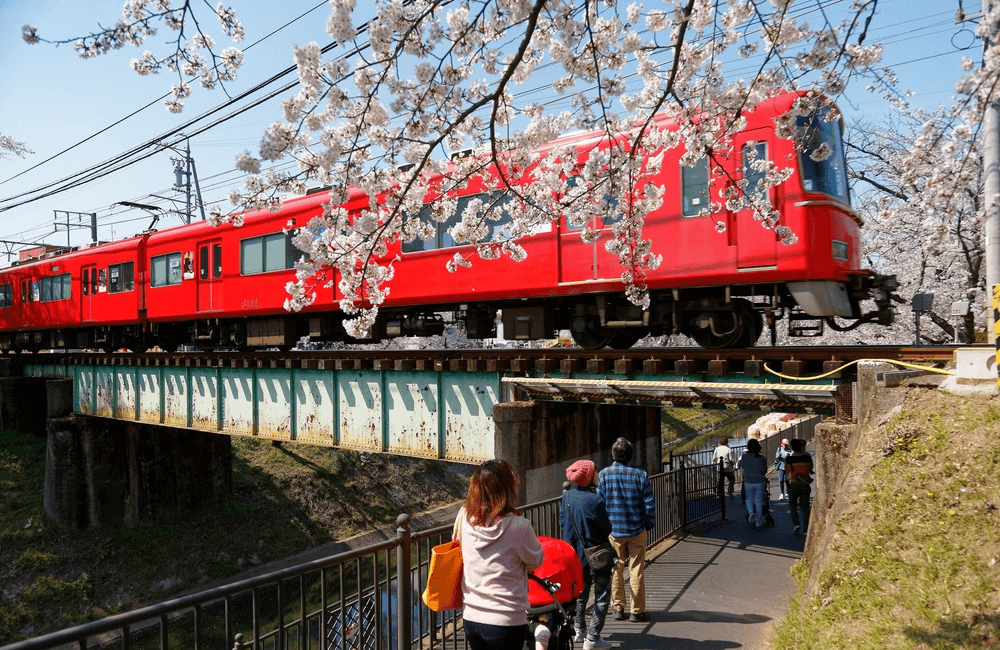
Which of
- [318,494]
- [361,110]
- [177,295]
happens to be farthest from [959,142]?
[318,494]

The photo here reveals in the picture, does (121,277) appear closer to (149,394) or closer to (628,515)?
(149,394)

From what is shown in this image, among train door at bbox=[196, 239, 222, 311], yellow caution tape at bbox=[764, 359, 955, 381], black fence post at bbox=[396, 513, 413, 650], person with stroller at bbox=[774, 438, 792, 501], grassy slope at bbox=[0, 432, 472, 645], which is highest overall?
train door at bbox=[196, 239, 222, 311]

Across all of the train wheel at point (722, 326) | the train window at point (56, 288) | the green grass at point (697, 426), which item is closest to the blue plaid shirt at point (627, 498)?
the train wheel at point (722, 326)

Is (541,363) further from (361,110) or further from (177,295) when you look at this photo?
(177,295)

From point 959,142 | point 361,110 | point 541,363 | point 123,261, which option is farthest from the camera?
point 123,261

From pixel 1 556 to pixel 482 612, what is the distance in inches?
921

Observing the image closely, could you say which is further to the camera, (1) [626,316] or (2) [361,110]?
(1) [626,316]

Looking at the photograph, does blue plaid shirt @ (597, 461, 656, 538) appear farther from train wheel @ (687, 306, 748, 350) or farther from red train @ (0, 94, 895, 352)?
train wheel @ (687, 306, 748, 350)

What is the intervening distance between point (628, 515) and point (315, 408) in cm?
829

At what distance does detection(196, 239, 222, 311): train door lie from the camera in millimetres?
15227

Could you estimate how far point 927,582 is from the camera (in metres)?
4.59

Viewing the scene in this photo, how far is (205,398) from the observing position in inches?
633

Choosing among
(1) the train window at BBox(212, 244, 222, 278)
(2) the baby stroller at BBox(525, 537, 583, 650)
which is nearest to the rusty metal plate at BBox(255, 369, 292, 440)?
(1) the train window at BBox(212, 244, 222, 278)

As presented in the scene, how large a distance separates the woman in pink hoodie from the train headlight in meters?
6.42
